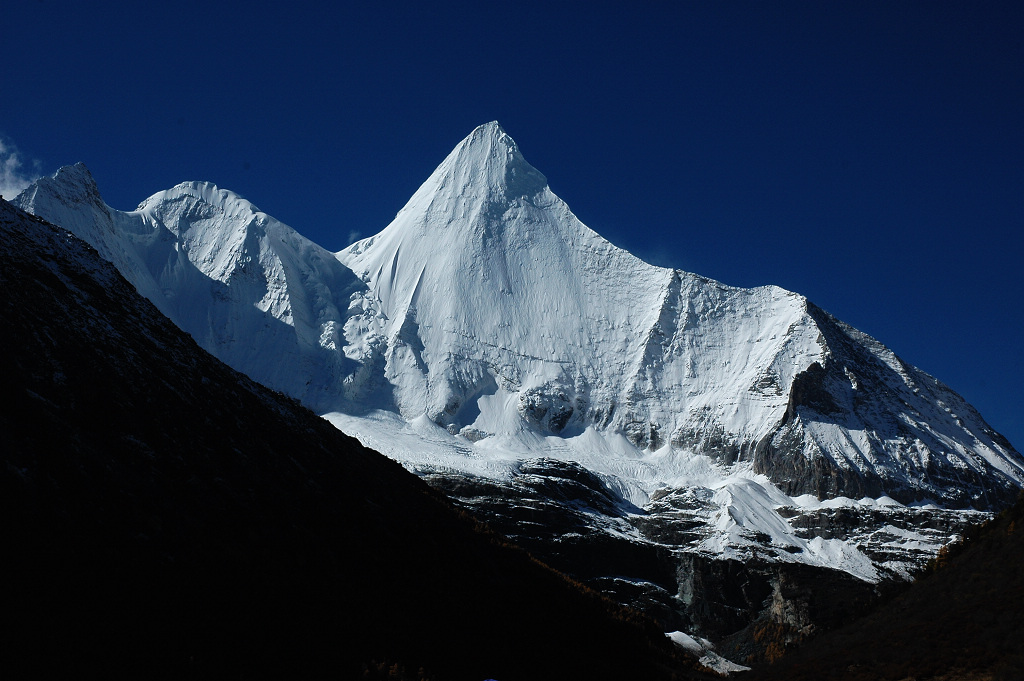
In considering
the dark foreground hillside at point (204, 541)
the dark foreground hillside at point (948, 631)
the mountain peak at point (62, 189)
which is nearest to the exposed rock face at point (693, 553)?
the dark foreground hillside at point (948, 631)

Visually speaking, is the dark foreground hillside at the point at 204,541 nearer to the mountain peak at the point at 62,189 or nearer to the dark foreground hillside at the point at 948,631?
the dark foreground hillside at the point at 948,631

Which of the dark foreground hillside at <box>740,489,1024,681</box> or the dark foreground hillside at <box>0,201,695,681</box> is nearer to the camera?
the dark foreground hillside at <box>0,201,695,681</box>

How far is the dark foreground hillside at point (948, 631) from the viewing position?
33.8 m

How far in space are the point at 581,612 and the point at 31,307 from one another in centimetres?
2655

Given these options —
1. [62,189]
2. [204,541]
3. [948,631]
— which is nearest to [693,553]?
[948,631]

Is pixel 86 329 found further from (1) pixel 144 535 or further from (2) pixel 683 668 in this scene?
(2) pixel 683 668

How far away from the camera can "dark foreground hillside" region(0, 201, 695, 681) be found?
65.7ft

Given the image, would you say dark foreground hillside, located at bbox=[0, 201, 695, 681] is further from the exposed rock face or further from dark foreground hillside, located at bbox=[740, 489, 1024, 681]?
the exposed rock face

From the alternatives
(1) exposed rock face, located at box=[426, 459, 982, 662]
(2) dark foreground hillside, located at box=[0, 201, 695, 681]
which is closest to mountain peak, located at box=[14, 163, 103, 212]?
(1) exposed rock face, located at box=[426, 459, 982, 662]

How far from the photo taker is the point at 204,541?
2478 centimetres

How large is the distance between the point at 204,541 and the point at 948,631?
111 feet

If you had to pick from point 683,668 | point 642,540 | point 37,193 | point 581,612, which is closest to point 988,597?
point 683,668

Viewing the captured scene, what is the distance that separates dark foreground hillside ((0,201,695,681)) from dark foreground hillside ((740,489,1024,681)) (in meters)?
8.42

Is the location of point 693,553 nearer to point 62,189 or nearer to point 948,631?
point 948,631
